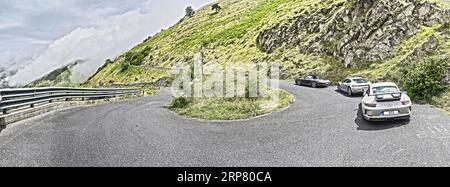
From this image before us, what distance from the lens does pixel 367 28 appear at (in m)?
38.0

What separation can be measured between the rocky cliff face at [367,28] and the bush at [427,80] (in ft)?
36.0

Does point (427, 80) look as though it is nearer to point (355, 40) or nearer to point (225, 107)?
point (225, 107)

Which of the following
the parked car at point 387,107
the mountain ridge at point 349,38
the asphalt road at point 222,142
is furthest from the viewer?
the mountain ridge at point 349,38

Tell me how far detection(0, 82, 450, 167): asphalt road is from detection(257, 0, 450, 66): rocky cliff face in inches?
876

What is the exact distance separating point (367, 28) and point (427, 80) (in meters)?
21.8

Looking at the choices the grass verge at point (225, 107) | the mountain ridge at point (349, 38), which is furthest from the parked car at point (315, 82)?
the grass verge at point (225, 107)

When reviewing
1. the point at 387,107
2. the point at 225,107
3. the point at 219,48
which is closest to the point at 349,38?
the point at 225,107

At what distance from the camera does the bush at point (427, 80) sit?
1774 centimetres

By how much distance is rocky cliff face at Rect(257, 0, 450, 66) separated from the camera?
3381 centimetres

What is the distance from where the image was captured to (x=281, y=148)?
8555 millimetres

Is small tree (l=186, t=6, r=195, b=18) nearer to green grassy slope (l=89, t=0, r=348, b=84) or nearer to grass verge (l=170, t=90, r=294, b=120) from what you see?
green grassy slope (l=89, t=0, r=348, b=84)

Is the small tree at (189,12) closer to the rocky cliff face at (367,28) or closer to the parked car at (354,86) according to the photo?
the rocky cliff face at (367,28)

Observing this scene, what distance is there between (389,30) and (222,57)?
36595 millimetres
